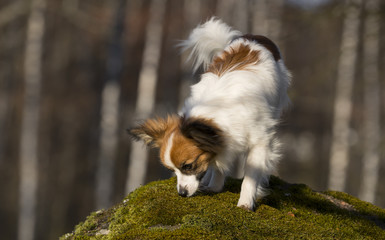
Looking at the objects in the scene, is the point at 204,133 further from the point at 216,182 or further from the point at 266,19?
the point at 266,19

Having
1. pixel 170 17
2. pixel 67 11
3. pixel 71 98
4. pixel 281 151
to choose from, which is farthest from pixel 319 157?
pixel 281 151

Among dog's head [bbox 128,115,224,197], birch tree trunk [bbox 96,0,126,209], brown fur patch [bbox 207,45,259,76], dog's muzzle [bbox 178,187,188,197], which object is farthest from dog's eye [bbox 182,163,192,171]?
birch tree trunk [bbox 96,0,126,209]

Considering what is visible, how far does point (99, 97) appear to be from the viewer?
23156mm

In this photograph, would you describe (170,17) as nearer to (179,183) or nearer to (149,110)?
(149,110)

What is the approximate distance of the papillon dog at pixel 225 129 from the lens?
489 centimetres

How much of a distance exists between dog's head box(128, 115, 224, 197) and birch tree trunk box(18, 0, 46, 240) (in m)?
12.6

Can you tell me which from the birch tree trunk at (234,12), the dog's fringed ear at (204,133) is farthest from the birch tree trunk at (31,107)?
the dog's fringed ear at (204,133)

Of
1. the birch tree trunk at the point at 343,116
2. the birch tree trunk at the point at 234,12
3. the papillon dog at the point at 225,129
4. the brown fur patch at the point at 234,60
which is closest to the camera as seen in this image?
the papillon dog at the point at 225,129

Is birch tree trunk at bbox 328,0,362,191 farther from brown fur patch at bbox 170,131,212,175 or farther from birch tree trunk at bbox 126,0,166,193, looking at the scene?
brown fur patch at bbox 170,131,212,175

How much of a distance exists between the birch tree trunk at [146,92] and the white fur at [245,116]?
38.1 feet

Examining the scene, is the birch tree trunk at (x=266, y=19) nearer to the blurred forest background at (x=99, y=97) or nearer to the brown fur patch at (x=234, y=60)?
the blurred forest background at (x=99, y=97)

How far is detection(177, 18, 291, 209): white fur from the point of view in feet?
16.4

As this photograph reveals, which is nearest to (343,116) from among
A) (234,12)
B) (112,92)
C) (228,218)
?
(234,12)

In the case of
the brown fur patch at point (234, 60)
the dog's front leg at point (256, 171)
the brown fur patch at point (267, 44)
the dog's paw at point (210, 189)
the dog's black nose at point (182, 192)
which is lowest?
the dog's paw at point (210, 189)
